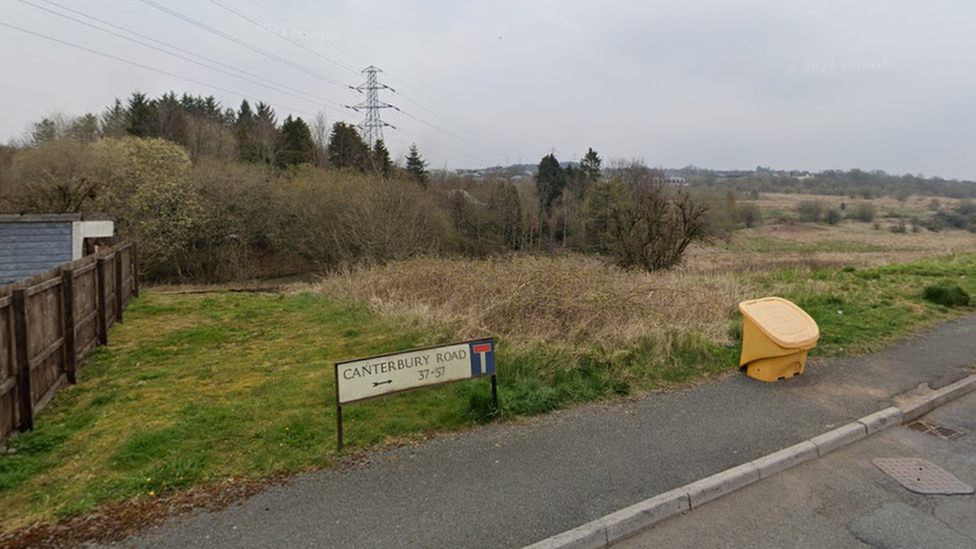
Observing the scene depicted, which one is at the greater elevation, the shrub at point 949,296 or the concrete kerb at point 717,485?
the shrub at point 949,296

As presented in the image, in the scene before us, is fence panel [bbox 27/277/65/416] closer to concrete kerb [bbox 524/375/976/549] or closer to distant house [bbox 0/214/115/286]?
concrete kerb [bbox 524/375/976/549]

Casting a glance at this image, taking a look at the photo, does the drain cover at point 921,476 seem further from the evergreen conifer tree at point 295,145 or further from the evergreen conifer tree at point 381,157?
the evergreen conifer tree at point 295,145

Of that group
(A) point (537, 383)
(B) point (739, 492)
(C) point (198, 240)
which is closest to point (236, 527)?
(A) point (537, 383)

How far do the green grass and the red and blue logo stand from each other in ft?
1.11

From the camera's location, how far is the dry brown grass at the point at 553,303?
291 inches

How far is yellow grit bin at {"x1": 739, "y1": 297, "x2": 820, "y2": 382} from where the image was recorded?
580cm

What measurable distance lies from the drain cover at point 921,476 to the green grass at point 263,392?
2159 mm

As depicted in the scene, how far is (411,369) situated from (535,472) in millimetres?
1449

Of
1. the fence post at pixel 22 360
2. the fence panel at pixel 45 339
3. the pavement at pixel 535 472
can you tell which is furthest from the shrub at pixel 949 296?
the fence panel at pixel 45 339

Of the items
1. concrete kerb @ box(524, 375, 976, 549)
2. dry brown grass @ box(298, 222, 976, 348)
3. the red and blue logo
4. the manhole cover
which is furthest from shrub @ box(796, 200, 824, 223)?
the red and blue logo

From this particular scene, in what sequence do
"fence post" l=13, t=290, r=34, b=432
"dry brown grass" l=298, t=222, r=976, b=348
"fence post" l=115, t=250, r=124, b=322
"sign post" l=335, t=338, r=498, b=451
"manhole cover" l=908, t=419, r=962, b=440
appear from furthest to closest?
"fence post" l=115, t=250, r=124, b=322, "dry brown grass" l=298, t=222, r=976, b=348, "manhole cover" l=908, t=419, r=962, b=440, "fence post" l=13, t=290, r=34, b=432, "sign post" l=335, t=338, r=498, b=451

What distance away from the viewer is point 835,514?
346 cm

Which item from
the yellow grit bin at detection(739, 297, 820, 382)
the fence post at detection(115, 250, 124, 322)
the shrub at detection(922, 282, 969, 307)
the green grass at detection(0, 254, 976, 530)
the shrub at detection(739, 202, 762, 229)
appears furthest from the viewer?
the shrub at detection(739, 202, 762, 229)

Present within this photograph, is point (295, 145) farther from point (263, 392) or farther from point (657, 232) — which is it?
point (263, 392)
